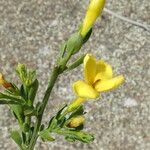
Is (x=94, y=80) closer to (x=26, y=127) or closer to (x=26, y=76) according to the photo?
(x=26, y=76)

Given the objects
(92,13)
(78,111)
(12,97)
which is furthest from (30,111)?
(92,13)

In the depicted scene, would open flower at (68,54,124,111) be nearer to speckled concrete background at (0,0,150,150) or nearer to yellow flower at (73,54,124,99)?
yellow flower at (73,54,124,99)

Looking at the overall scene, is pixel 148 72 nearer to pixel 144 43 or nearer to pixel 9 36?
pixel 144 43

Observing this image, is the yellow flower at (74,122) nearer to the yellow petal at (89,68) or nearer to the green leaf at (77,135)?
the green leaf at (77,135)

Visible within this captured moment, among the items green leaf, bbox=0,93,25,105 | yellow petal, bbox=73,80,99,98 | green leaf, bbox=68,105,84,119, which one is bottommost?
green leaf, bbox=68,105,84,119

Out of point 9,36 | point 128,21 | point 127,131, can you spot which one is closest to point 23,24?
point 9,36

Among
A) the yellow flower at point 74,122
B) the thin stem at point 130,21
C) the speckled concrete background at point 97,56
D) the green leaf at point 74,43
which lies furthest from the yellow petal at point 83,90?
the thin stem at point 130,21

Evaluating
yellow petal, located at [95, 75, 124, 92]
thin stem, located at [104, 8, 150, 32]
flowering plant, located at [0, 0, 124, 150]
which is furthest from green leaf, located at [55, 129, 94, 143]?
thin stem, located at [104, 8, 150, 32]
